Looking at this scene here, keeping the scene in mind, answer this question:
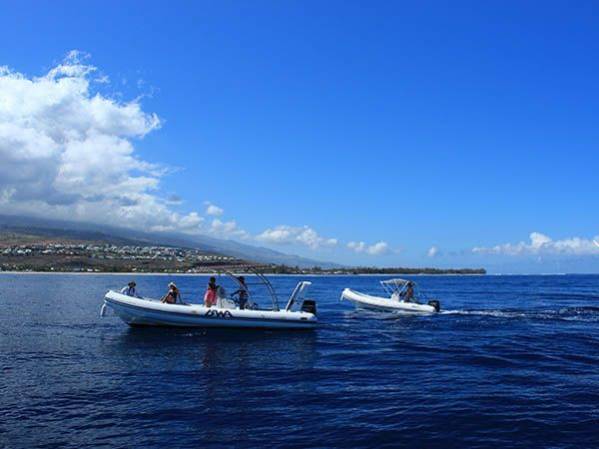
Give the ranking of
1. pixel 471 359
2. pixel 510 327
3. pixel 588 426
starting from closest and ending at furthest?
pixel 588 426 → pixel 471 359 → pixel 510 327

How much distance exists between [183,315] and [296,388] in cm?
1343

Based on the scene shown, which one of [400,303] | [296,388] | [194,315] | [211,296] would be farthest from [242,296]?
[400,303]

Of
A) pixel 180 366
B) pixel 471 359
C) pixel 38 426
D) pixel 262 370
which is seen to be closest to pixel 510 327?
pixel 471 359

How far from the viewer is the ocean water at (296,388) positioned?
12.5 metres

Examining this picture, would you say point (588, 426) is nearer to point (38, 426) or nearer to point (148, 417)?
point (148, 417)

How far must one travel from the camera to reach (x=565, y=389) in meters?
17.0

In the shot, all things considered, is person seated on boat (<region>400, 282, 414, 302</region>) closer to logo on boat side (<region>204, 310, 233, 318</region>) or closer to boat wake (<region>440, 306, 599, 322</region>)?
boat wake (<region>440, 306, 599, 322</region>)

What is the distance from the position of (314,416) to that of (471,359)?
1042 centimetres

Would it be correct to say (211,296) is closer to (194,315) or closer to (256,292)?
(194,315)

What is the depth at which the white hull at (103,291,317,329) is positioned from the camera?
94.6 ft

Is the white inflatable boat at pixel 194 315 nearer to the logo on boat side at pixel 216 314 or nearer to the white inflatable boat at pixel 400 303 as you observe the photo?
the logo on boat side at pixel 216 314

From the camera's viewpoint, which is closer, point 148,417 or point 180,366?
point 148,417

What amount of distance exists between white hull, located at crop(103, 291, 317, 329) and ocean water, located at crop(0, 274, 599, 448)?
21.2 inches

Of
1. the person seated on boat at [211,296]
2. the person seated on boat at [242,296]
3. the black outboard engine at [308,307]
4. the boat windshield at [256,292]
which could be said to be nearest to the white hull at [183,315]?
the person seated on boat at [211,296]
